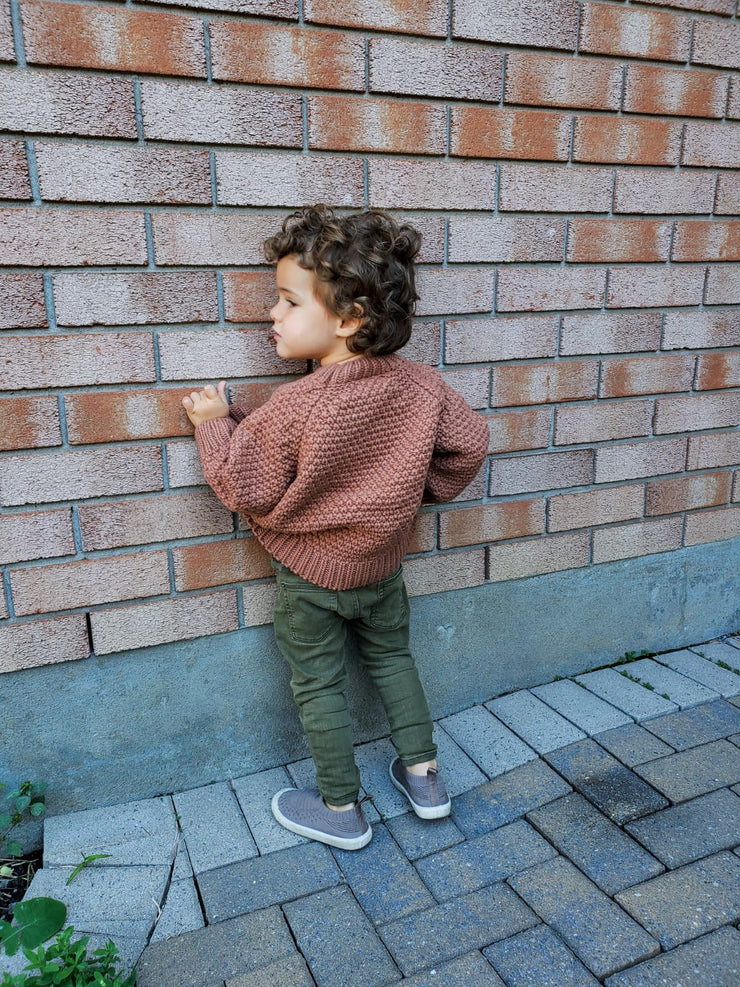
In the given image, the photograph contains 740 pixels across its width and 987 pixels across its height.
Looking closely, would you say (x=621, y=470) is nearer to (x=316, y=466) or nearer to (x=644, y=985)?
(x=316, y=466)

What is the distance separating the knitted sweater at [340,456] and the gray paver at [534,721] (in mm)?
882

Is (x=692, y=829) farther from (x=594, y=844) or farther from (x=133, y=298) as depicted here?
(x=133, y=298)

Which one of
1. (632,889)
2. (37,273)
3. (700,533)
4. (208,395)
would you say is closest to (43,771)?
(208,395)

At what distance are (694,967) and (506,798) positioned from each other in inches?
25.9

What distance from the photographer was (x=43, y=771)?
2121 millimetres

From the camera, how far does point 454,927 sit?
70.7 inches

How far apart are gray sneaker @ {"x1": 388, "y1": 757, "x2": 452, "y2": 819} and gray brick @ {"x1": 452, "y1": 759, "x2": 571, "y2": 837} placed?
66 mm

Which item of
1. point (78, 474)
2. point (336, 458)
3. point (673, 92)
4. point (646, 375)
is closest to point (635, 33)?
point (673, 92)

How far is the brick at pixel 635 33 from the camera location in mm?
2299

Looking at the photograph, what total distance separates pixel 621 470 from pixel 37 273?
2.00m

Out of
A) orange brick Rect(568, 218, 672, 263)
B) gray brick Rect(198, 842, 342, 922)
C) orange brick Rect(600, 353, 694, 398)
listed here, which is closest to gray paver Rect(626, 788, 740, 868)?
gray brick Rect(198, 842, 342, 922)

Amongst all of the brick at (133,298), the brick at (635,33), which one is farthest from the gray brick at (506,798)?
the brick at (635,33)

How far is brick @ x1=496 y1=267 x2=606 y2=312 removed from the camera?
2381 millimetres

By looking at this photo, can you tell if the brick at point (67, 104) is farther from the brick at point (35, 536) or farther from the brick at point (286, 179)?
the brick at point (35, 536)
